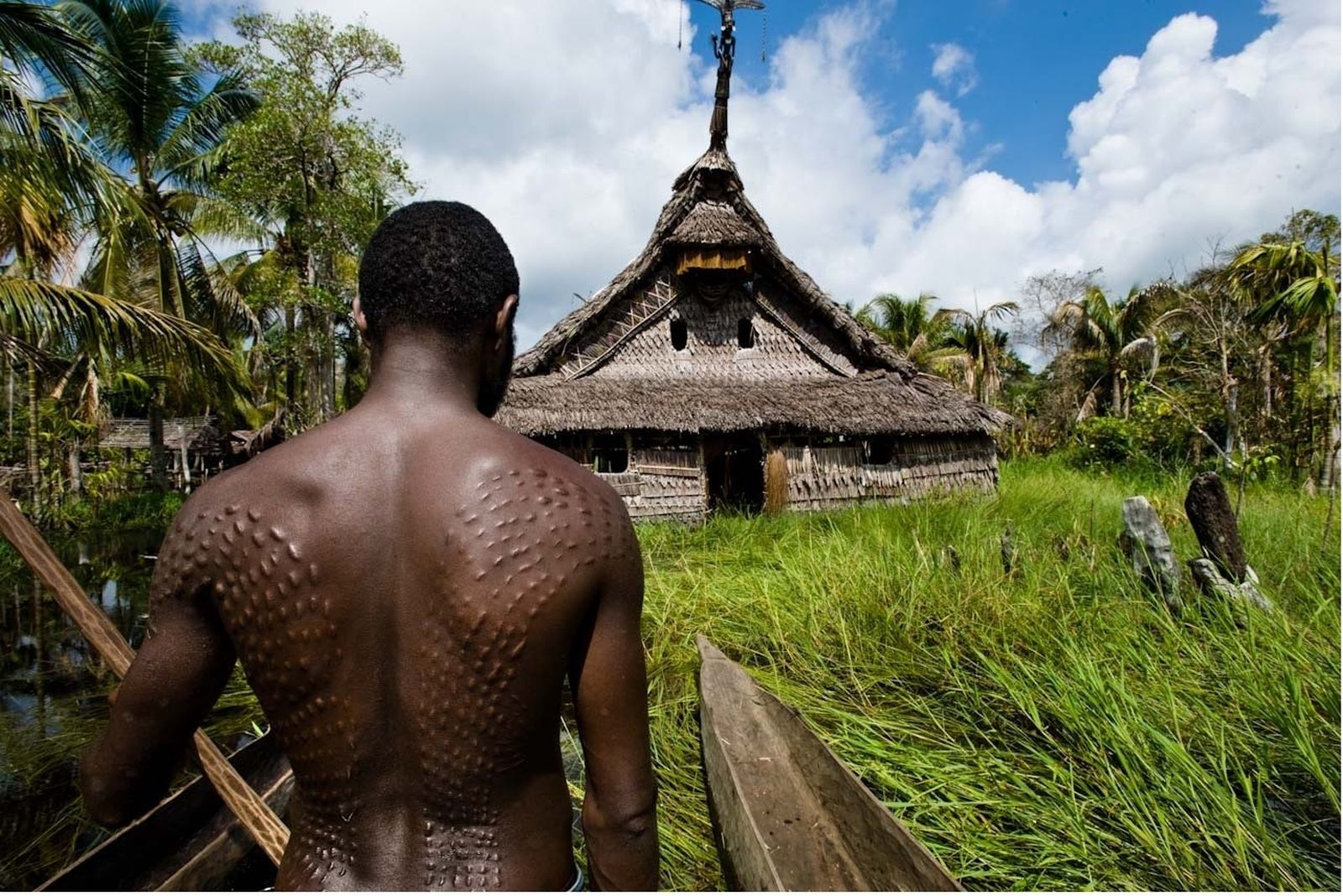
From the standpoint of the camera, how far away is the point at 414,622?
1025 mm

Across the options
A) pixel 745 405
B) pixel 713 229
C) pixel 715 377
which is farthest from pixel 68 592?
pixel 713 229

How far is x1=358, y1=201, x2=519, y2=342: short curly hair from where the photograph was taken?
1.07m

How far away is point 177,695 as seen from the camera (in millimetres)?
982

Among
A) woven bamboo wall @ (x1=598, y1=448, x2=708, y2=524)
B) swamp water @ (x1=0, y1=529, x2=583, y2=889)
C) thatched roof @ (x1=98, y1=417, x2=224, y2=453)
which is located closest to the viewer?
swamp water @ (x1=0, y1=529, x2=583, y2=889)

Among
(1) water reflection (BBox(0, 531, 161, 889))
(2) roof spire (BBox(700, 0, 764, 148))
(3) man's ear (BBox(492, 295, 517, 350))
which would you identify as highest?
(2) roof spire (BBox(700, 0, 764, 148))

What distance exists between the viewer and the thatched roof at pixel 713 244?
36.5 feet

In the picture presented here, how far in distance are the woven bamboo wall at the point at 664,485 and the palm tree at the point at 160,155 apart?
7.87 m

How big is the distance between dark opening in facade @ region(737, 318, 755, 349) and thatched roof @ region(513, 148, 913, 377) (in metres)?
1.09

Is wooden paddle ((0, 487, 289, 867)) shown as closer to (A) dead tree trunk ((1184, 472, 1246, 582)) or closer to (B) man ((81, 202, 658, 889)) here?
(B) man ((81, 202, 658, 889))

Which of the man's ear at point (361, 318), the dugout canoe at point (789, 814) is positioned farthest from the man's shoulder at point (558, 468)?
the dugout canoe at point (789, 814)

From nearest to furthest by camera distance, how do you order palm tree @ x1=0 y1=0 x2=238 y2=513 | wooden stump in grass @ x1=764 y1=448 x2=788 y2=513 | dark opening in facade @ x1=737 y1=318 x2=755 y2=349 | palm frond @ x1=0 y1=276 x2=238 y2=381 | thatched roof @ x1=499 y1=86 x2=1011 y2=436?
palm tree @ x1=0 y1=0 x2=238 y2=513 < palm frond @ x1=0 y1=276 x2=238 y2=381 < thatched roof @ x1=499 y1=86 x2=1011 y2=436 < wooden stump in grass @ x1=764 y1=448 x2=788 y2=513 < dark opening in facade @ x1=737 y1=318 x2=755 y2=349

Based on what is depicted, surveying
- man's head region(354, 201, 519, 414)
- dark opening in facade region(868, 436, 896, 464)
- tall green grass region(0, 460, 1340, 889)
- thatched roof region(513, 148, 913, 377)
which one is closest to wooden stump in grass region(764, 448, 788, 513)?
dark opening in facade region(868, 436, 896, 464)

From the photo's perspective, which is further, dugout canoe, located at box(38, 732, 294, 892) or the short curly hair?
dugout canoe, located at box(38, 732, 294, 892)

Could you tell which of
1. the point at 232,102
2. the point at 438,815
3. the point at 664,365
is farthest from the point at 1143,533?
the point at 232,102
